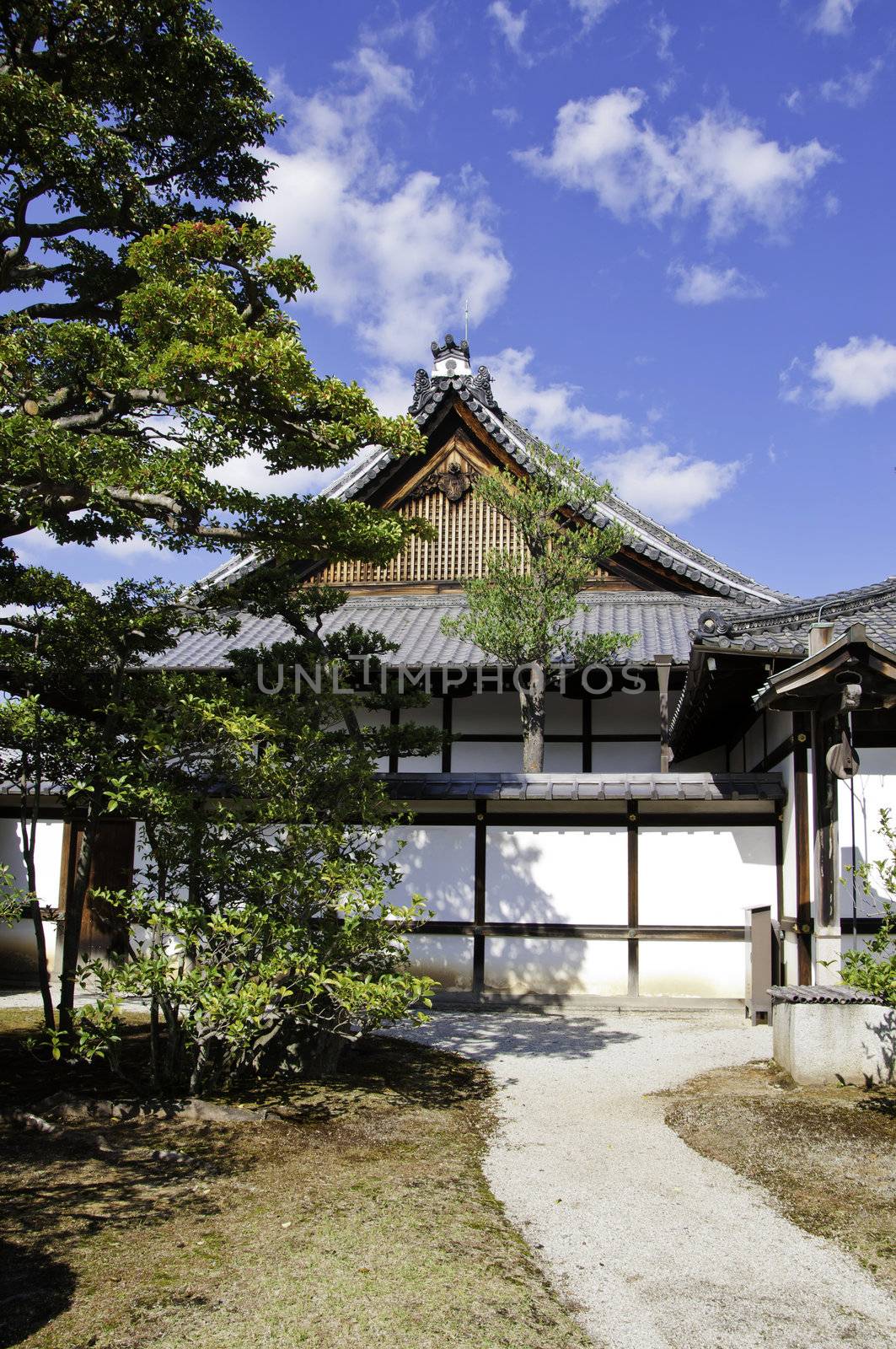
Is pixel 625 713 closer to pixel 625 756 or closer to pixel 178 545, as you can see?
pixel 625 756

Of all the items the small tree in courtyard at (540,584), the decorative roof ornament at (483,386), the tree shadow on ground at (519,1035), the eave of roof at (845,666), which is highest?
the decorative roof ornament at (483,386)

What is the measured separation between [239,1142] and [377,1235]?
5.94 feet

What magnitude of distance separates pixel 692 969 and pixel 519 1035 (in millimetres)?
2619

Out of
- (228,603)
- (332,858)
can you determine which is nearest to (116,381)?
(228,603)

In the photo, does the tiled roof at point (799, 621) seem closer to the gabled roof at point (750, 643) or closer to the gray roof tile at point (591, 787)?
the gabled roof at point (750, 643)

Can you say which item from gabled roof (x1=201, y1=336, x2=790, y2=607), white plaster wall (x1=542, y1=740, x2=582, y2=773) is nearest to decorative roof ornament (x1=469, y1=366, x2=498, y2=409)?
gabled roof (x1=201, y1=336, x2=790, y2=607)

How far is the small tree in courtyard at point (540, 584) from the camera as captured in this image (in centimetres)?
1225

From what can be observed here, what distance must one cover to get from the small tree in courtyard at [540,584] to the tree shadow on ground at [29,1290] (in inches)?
337

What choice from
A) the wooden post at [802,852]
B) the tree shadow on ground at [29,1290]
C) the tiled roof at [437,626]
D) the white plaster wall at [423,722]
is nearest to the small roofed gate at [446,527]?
the tiled roof at [437,626]

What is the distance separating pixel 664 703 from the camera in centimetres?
1370

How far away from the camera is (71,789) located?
7.56m

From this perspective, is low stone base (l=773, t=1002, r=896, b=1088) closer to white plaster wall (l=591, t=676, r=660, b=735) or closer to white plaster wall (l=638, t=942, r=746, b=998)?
white plaster wall (l=638, t=942, r=746, b=998)
